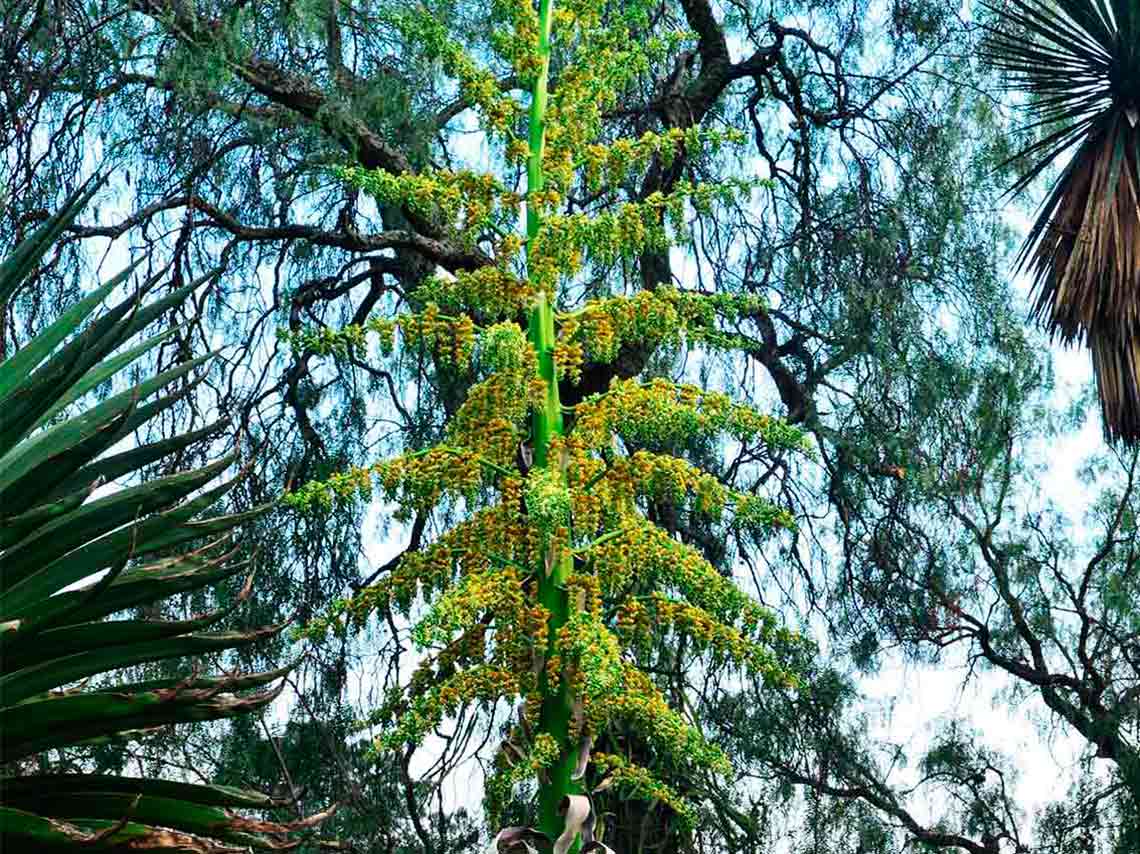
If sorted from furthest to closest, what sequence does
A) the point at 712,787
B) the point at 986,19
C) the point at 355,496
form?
the point at 986,19, the point at 712,787, the point at 355,496

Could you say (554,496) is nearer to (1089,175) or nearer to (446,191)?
(446,191)

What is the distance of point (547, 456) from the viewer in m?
3.96

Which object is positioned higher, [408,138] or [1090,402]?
[1090,402]

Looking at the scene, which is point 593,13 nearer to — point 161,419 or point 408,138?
point 408,138

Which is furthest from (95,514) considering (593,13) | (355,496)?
(593,13)

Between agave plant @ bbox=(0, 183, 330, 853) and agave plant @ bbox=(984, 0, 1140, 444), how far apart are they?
16.5 ft

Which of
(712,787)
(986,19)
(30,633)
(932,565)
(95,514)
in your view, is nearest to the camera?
(30,633)

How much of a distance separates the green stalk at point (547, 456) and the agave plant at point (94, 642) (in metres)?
0.68

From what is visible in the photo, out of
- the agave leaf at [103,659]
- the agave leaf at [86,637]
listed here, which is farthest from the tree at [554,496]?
the agave leaf at [86,637]

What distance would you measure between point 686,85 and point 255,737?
3674mm

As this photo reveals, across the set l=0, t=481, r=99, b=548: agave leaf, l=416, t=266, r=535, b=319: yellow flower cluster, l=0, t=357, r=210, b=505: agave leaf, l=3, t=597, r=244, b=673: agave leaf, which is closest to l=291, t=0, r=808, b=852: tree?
l=416, t=266, r=535, b=319: yellow flower cluster

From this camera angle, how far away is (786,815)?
727 cm

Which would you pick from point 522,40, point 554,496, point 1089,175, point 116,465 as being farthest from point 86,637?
point 1089,175

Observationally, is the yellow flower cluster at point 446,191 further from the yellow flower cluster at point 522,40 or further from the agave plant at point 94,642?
the agave plant at point 94,642
